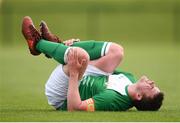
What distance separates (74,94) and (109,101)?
395 millimetres

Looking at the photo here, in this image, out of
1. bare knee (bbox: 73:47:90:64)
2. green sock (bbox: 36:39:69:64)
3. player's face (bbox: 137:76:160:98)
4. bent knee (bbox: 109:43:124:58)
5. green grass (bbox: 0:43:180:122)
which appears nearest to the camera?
green grass (bbox: 0:43:180:122)

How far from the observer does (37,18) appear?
1294 inches

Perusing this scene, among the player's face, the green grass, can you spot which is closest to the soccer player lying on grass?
the player's face

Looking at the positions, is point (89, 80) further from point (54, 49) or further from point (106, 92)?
point (54, 49)

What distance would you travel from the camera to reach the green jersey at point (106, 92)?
8.08 m

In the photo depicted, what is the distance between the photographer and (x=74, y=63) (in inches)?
311

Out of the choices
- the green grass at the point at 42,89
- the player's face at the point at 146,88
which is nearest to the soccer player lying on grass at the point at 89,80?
the player's face at the point at 146,88

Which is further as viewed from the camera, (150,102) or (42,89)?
(42,89)

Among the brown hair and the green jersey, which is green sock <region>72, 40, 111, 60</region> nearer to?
the green jersey

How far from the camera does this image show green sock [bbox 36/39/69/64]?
8.01 metres

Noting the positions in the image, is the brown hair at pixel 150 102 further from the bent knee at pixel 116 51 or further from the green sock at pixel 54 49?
the green sock at pixel 54 49

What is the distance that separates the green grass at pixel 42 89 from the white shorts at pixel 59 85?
5.7 inches

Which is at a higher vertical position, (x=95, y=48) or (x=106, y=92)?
(x=95, y=48)

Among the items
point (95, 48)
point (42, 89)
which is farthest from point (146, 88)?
point (42, 89)
